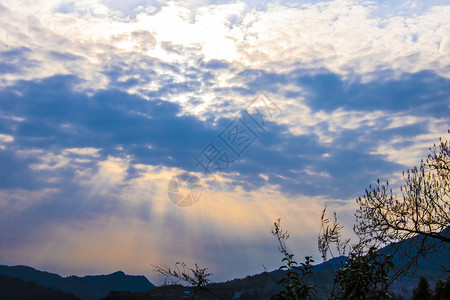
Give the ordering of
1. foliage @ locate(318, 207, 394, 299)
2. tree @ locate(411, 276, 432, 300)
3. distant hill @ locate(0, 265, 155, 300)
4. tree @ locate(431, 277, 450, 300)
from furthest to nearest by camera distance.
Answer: distant hill @ locate(0, 265, 155, 300) < tree @ locate(411, 276, 432, 300) < tree @ locate(431, 277, 450, 300) < foliage @ locate(318, 207, 394, 299)

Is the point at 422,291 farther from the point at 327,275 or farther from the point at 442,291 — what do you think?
the point at 327,275

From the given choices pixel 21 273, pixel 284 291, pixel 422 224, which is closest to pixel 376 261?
pixel 284 291

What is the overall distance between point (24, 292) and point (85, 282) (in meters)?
63.4

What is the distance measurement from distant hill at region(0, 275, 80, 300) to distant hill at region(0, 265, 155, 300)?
2751 cm

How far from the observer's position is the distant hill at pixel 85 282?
152625 millimetres

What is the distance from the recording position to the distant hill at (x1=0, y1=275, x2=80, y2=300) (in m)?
107

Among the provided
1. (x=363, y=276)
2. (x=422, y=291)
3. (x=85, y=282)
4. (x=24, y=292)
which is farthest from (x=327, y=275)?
(x=85, y=282)

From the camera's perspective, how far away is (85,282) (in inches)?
6752

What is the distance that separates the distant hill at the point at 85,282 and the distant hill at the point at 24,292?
1083 inches

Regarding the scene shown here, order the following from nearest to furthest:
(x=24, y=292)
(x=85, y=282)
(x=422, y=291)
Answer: (x=422, y=291) → (x=24, y=292) → (x=85, y=282)

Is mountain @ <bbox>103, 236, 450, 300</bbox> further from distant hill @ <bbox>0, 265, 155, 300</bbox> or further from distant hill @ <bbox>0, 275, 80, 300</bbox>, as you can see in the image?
distant hill @ <bbox>0, 265, 155, 300</bbox>

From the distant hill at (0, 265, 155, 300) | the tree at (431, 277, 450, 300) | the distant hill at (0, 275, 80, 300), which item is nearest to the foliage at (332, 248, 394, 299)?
the tree at (431, 277, 450, 300)

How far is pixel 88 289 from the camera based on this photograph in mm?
161500

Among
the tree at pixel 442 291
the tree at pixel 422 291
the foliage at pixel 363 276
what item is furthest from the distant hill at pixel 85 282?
the foliage at pixel 363 276
